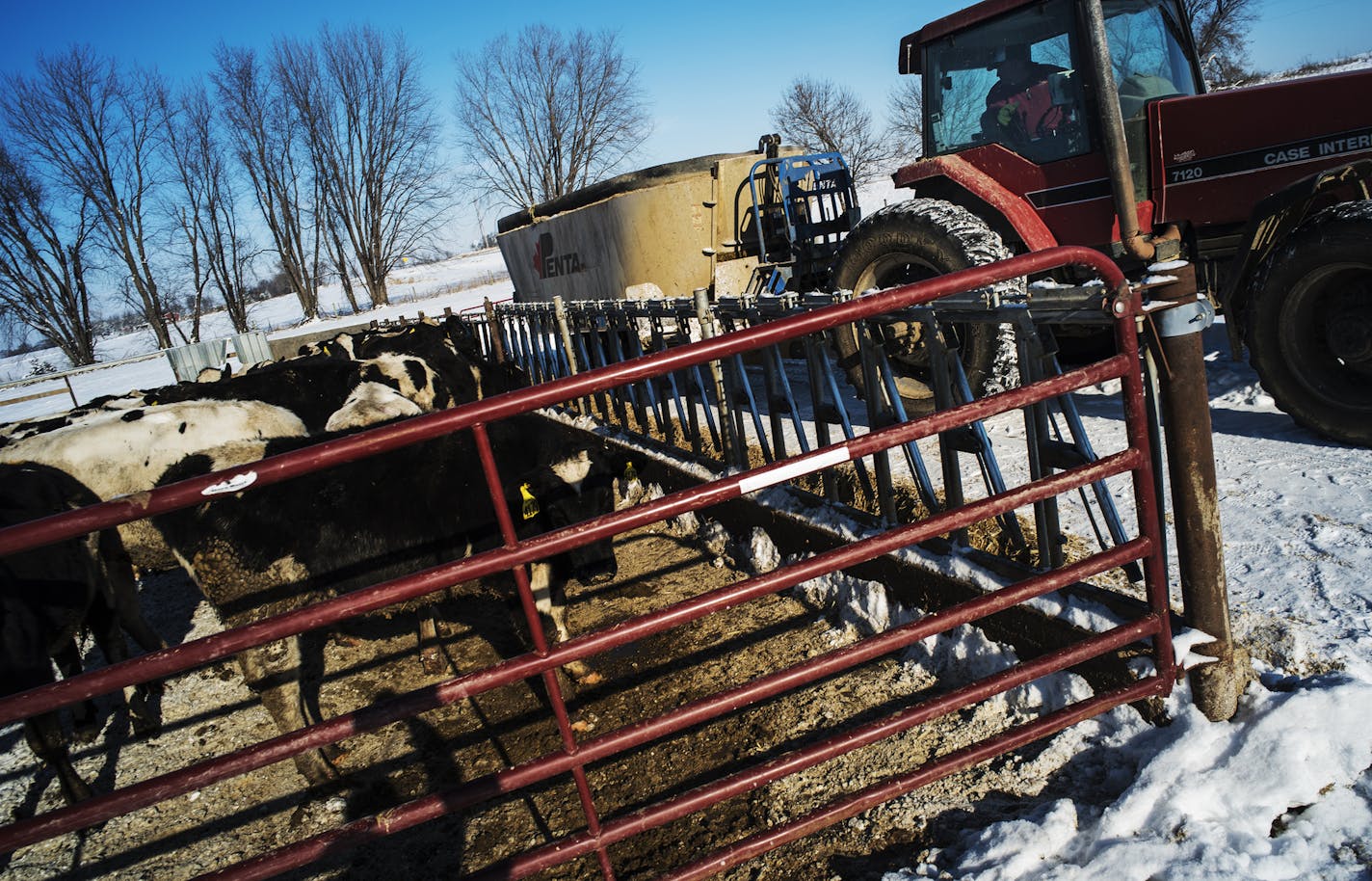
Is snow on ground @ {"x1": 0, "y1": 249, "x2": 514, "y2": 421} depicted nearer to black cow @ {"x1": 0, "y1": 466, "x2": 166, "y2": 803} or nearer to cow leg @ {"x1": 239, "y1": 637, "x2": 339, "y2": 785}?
black cow @ {"x1": 0, "y1": 466, "x2": 166, "y2": 803}

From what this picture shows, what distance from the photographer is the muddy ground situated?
2363mm

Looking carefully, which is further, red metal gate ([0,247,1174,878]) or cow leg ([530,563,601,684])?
cow leg ([530,563,601,684])

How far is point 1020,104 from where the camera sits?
545 cm

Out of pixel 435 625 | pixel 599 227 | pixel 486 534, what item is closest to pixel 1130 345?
pixel 486 534

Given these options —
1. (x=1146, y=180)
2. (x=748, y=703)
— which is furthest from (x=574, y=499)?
(x=1146, y=180)

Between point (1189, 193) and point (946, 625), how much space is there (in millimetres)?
4311

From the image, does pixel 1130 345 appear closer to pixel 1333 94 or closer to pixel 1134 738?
pixel 1134 738

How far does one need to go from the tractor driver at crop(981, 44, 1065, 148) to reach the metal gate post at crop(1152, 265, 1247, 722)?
383 centimetres

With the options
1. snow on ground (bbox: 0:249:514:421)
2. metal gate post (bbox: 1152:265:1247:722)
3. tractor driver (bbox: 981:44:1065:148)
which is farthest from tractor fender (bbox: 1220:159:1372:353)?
snow on ground (bbox: 0:249:514:421)

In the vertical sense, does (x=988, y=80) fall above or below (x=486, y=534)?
above

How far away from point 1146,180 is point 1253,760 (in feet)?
13.9

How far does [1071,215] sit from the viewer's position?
5328mm

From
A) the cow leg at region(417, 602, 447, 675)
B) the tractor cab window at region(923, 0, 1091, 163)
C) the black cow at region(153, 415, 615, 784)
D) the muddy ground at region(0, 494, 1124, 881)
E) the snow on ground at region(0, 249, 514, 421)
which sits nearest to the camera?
the muddy ground at region(0, 494, 1124, 881)

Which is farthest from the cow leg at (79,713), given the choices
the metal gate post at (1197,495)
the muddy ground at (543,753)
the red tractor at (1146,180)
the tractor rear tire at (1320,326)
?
the tractor rear tire at (1320,326)
